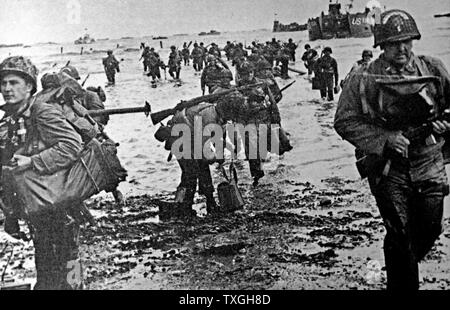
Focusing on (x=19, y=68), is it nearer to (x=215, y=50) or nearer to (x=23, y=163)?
(x=23, y=163)

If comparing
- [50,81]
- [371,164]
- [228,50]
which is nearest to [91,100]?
[50,81]

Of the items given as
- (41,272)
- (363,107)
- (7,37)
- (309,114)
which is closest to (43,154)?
(41,272)

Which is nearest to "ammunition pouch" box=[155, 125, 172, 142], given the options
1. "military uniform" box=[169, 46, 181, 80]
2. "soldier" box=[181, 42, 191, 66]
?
"soldier" box=[181, 42, 191, 66]

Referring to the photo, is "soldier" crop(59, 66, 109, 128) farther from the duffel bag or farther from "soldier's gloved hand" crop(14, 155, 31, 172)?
"soldier's gloved hand" crop(14, 155, 31, 172)

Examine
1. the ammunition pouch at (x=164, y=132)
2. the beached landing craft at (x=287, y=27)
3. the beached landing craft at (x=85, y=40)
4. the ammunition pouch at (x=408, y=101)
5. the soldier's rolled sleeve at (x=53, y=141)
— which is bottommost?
the ammunition pouch at (x=164, y=132)

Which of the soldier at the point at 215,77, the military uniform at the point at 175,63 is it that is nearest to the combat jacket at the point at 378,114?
the soldier at the point at 215,77

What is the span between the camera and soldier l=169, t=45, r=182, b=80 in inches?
297

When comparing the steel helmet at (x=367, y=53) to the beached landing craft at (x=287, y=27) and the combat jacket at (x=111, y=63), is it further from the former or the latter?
the combat jacket at (x=111, y=63)

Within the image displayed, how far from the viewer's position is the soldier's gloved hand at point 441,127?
11.9 feet

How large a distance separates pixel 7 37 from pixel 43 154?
1.72 meters

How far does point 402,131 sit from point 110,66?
3.81 metres

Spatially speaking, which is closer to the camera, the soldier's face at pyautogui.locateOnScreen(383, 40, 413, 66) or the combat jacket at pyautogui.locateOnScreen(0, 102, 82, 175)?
the soldier's face at pyautogui.locateOnScreen(383, 40, 413, 66)

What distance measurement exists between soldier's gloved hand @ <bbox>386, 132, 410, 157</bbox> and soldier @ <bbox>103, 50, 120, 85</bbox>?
10.8 feet

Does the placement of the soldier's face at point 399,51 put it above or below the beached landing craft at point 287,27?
below
